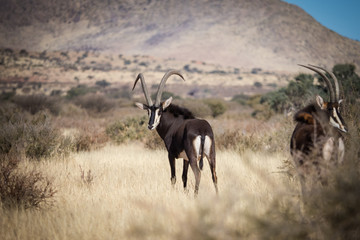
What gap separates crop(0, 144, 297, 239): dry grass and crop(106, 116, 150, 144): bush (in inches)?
140

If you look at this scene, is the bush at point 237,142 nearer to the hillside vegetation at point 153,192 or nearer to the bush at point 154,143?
the hillside vegetation at point 153,192

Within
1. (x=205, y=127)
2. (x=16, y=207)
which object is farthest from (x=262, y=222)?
(x=16, y=207)

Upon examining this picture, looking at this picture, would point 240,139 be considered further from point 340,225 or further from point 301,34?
point 301,34

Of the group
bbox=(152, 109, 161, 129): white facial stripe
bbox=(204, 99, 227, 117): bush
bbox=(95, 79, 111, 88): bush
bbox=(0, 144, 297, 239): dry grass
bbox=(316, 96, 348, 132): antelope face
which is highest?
bbox=(95, 79, 111, 88): bush

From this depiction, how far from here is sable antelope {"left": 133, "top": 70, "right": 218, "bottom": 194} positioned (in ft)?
18.6

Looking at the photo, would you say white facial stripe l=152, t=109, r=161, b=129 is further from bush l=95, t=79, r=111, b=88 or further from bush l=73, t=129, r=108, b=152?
bush l=95, t=79, r=111, b=88

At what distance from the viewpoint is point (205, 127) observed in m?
5.84

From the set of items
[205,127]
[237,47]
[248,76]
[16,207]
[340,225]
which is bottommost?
[16,207]

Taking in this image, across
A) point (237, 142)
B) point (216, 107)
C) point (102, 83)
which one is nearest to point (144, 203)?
point (237, 142)

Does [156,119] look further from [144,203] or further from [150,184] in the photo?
[144,203]

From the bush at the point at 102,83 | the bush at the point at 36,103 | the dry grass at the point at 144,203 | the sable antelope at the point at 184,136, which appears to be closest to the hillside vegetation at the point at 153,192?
the dry grass at the point at 144,203

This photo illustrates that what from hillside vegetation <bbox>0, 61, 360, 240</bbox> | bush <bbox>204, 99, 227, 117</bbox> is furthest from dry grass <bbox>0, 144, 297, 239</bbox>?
bush <bbox>204, 99, 227, 117</bbox>

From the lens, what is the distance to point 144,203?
339cm

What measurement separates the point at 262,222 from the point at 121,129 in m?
11.4
